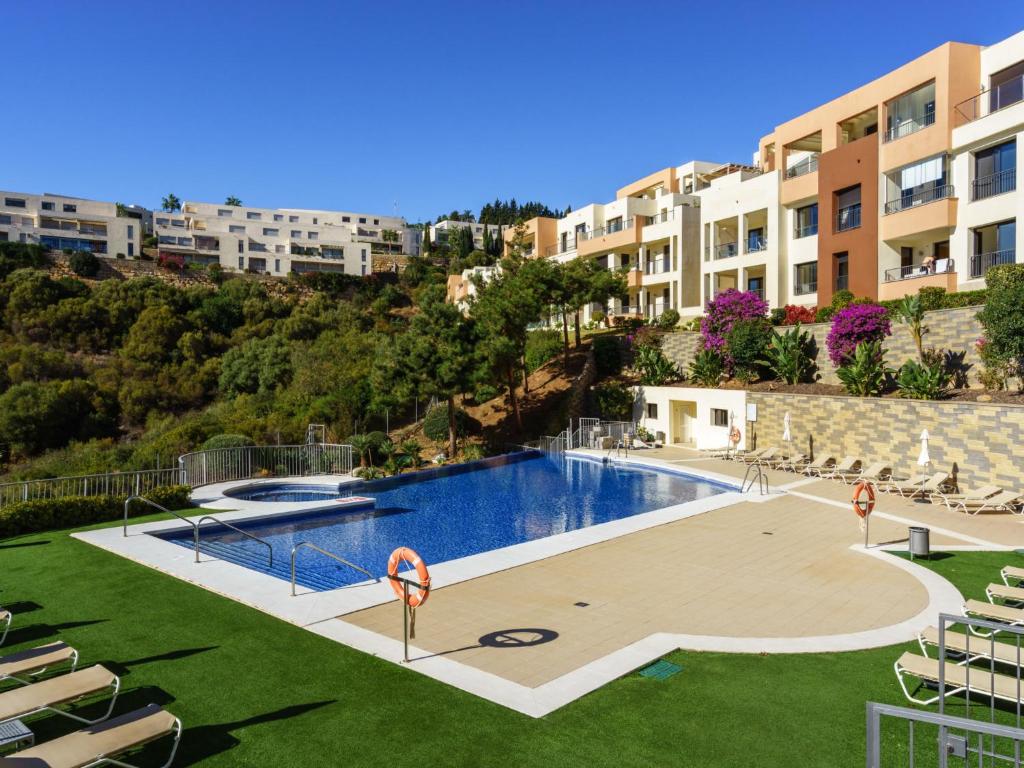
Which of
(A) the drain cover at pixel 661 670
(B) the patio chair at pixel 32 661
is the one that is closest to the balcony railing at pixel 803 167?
(A) the drain cover at pixel 661 670

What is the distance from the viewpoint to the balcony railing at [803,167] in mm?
32500

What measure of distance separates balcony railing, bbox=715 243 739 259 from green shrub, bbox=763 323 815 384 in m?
11.1

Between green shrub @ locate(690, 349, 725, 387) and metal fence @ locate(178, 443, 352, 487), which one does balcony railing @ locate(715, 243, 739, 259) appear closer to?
green shrub @ locate(690, 349, 725, 387)

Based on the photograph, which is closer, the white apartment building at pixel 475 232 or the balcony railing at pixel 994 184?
the balcony railing at pixel 994 184

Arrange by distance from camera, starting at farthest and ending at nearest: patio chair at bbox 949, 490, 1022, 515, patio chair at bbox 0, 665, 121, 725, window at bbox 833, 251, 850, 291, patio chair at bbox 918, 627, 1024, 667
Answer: window at bbox 833, 251, 850, 291 → patio chair at bbox 949, 490, 1022, 515 → patio chair at bbox 918, 627, 1024, 667 → patio chair at bbox 0, 665, 121, 725

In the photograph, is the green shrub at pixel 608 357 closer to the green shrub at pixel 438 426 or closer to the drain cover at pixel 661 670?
the green shrub at pixel 438 426

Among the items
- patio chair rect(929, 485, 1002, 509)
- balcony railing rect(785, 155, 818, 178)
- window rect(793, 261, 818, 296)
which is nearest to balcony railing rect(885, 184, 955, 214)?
window rect(793, 261, 818, 296)

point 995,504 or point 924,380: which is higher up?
point 924,380

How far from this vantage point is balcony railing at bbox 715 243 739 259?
37.2 meters

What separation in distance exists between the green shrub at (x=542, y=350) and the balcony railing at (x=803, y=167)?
48.2ft

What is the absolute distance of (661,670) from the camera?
26.2ft

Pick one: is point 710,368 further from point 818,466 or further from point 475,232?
point 475,232

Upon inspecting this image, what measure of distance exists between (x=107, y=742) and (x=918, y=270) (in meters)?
29.6

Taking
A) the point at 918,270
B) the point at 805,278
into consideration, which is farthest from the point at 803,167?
the point at 918,270
